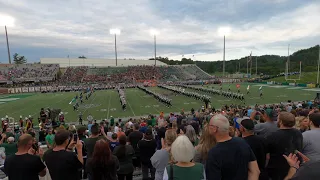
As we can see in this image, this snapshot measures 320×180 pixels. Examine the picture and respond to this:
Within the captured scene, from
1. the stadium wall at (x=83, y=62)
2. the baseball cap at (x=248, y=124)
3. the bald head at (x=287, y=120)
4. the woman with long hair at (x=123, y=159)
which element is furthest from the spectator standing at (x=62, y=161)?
the stadium wall at (x=83, y=62)

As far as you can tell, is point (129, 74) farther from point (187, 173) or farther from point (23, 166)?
point (187, 173)

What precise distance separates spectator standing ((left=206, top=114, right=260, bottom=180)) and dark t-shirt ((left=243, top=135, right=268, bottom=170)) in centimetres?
67

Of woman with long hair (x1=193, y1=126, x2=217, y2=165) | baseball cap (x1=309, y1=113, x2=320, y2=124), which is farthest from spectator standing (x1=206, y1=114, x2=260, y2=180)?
baseball cap (x1=309, y1=113, x2=320, y2=124)

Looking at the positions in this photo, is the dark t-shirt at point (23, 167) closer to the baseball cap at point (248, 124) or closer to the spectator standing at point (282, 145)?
the baseball cap at point (248, 124)

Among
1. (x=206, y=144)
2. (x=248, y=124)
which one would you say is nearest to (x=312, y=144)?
(x=248, y=124)

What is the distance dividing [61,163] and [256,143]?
2638mm

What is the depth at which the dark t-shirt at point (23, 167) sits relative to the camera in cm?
292

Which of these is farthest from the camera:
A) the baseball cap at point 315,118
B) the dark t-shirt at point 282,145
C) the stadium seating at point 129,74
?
the stadium seating at point 129,74

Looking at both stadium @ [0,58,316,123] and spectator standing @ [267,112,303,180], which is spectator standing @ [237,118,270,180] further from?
stadium @ [0,58,316,123]

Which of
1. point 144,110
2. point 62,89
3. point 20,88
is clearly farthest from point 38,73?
point 144,110

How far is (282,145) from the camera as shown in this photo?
10.3 feet

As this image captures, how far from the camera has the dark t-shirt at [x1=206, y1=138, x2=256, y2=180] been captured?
2.33 meters

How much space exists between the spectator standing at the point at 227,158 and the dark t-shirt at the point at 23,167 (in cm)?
220

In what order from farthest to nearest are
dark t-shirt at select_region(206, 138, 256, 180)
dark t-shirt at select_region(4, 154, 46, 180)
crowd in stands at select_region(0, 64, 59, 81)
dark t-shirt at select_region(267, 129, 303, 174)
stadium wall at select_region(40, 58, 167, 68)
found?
stadium wall at select_region(40, 58, 167, 68)
crowd in stands at select_region(0, 64, 59, 81)
dark t-shirt at select_region(267, 129, 303, 174)
dark t-shirt at select_region(4, 154, 46, 180)
dark t-shirt at select_region(206, 138, 256, 180)
